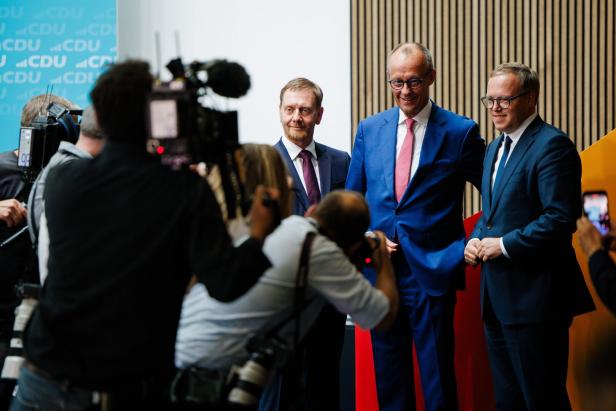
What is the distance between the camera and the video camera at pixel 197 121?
2.05 metres

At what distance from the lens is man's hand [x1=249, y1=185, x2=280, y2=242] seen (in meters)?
2.09

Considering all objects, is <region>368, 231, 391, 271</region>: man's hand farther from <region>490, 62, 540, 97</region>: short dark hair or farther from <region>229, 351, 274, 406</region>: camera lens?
<region>490, 62, 540, 97</region>: short dark hair

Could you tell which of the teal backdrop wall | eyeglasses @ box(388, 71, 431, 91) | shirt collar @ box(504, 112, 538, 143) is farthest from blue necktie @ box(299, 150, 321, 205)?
the teal backdrop wall

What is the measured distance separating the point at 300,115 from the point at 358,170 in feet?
1.18

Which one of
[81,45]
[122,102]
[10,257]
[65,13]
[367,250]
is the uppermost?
[65,13]

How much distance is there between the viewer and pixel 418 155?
3.64 meters

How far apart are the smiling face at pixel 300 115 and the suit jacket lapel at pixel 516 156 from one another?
0.87 meters

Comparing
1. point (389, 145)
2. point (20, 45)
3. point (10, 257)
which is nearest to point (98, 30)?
point (20, 45)

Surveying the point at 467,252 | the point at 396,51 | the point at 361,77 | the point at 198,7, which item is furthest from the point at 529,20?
the point at 467,252

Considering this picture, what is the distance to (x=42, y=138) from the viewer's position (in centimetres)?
342

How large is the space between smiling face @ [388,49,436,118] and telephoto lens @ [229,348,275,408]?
1.56 metres

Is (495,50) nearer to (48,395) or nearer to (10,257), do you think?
(10,257)

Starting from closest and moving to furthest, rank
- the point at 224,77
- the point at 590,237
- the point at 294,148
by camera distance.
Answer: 1. the point at 224,77
2. the point at 590,237
3. the point at 294,148

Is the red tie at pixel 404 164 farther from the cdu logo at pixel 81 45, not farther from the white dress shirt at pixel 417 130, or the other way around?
the cdu logo at pixel 81 45
